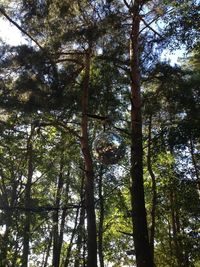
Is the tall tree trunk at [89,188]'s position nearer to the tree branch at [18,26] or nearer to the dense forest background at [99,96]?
→ the dense forest background at [99,96]

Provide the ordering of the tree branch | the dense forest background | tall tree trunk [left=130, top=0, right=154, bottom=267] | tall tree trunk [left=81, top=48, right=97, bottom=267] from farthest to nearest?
the tree branch, tall tree trunk [left=81, top=48, right=97, bottom=267], the dense forest background, tall tree trunk [left=130, top=0, right=154, bottom=267]

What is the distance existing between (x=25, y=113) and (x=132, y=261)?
1186 cm

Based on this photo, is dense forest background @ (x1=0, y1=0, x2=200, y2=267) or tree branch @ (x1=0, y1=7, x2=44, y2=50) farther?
tree branch @ (x1=0, y1=7, x2=44, y2=50)

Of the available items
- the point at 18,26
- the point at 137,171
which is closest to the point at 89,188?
the point at 137,171

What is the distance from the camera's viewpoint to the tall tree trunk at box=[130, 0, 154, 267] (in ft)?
27.9

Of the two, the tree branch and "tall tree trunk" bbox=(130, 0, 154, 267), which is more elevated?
the tree branch

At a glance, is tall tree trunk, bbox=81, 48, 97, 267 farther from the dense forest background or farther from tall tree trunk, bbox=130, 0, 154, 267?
tall tree trunk, bbox=130, 0, 154, 267

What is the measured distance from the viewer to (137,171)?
31.0 feet

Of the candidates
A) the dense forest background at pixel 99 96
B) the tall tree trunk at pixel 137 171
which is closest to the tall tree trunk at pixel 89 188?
the dense forest background at pixel 99 96

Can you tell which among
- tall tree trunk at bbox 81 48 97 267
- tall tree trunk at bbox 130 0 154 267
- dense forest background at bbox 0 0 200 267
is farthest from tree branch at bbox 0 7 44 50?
tall tree trunk at bbox 130 0 154 267

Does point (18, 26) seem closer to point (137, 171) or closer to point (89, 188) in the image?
point (89, 188)

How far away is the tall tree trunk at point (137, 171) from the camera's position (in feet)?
27.9

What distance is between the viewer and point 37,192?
21.6 meters

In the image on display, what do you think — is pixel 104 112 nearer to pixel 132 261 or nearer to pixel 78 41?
pixel 78 41
